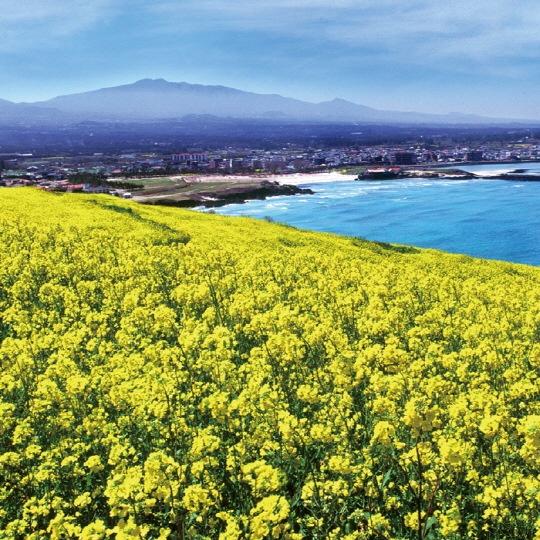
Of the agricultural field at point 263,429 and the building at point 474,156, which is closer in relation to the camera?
the agricultural field at point 263,429

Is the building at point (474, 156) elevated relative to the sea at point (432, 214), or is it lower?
elevated

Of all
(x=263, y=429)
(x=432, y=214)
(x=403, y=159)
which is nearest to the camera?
(x=263, y=429)

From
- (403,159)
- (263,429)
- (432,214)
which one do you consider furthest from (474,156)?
(263,429)

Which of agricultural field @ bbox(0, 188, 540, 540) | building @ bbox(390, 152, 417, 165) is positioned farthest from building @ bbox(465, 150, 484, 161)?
agricultural field @ bbox(0, 188, 540, 540)

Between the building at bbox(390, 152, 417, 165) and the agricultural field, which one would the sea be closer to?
the agricultural field

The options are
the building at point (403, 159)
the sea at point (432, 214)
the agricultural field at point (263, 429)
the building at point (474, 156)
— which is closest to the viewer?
the agricultural field at point (263, 429)

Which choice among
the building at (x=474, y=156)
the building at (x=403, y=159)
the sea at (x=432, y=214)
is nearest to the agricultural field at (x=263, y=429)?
the sea at (x=432, y=214)

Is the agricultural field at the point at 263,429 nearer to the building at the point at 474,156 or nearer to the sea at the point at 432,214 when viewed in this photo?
the sea at the point at 432,214

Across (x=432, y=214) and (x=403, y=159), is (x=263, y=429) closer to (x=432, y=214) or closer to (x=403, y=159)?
(x=432, y=214)
